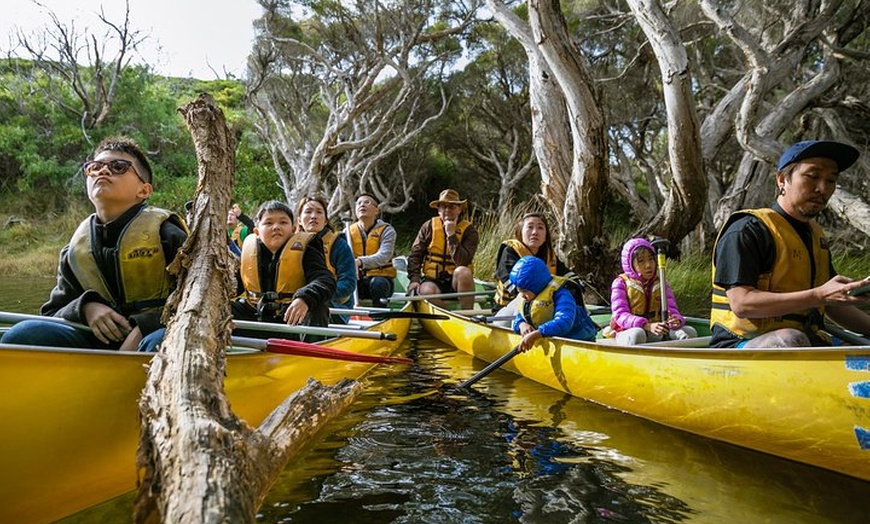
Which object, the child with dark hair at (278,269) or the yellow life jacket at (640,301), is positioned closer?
the child with dark hair at (278,269)

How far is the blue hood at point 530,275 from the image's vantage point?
4648 mm

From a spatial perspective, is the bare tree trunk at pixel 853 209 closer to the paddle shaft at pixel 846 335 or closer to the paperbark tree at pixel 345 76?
the paddle shaft at pixel 846 335

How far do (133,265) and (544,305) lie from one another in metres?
2.89

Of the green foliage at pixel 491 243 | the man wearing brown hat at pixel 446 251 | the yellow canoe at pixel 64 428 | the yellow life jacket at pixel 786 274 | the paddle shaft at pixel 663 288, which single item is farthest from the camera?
the green foliage at pixel 491 243

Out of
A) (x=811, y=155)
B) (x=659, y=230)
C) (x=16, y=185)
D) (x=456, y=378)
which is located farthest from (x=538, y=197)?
(x=16, y=185)

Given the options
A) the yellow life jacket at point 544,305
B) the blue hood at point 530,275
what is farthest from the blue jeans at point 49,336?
the yellow life jacket at point 544,305

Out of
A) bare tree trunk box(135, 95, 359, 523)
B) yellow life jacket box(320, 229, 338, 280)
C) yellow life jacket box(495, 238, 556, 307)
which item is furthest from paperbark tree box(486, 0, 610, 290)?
bare tree trunk box(135, 95, 359, 523)

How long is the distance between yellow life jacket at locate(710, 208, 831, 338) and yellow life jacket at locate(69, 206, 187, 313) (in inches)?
114

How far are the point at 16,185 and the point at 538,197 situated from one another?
66.8ft

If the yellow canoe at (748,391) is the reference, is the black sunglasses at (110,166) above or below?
above

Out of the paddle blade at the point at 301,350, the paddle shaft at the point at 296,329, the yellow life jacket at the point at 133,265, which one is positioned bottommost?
the paddle blade at the point at 301,350

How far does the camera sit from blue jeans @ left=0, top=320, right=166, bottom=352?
271 cm

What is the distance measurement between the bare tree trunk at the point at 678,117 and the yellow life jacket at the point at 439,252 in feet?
8.09

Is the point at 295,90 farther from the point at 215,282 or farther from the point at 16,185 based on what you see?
the point at 215,282
